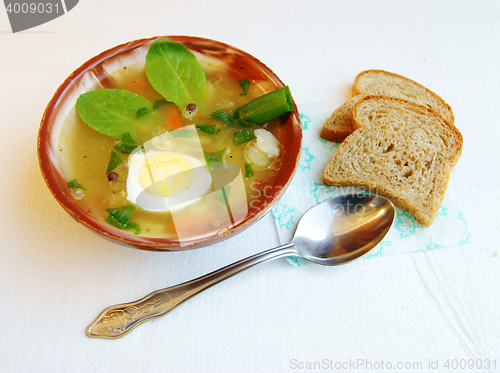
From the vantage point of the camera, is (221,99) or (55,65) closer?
(221,99)

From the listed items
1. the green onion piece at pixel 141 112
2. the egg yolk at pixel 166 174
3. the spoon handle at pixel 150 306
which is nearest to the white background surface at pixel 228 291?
the spoon handle at pixel 150 306

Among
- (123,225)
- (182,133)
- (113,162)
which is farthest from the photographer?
(182,133)

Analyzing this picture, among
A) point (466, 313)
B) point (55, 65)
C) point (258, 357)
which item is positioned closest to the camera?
point (258, 357)

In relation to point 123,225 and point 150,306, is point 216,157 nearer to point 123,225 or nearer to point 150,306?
point 123,225

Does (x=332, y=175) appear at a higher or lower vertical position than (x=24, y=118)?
lower

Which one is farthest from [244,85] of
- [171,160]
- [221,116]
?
[171,160]

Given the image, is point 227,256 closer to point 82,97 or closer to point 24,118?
point 82,97

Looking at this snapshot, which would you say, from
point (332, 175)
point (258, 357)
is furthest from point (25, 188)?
point (332, 175)
